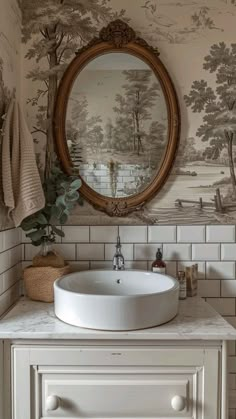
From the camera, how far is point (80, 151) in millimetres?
1562

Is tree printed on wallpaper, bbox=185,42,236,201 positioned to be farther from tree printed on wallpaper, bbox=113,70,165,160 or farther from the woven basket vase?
the woven basket vase

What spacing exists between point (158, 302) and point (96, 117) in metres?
0.88

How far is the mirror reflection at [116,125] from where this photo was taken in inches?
61.2

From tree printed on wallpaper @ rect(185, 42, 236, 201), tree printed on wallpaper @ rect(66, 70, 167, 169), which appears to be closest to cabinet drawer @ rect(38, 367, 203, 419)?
tree printed on wallpaper @ rect(66, 70, 167, 169)

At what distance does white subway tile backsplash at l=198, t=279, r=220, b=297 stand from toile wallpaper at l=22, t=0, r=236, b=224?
0.29m

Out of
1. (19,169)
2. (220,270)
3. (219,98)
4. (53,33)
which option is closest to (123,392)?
(220,270)

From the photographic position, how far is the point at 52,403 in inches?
43.5

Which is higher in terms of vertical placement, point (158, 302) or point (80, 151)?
point (80, 151)

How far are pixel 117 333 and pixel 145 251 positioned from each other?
0.53 meters

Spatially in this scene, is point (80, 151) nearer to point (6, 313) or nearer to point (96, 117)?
point (96, 117)

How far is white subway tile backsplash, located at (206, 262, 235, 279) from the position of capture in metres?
1.57

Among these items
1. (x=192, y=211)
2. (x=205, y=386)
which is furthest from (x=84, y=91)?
(x=205, y=386)

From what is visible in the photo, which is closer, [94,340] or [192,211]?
[94,340]

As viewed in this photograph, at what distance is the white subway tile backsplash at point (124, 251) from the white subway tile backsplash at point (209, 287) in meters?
0.34
